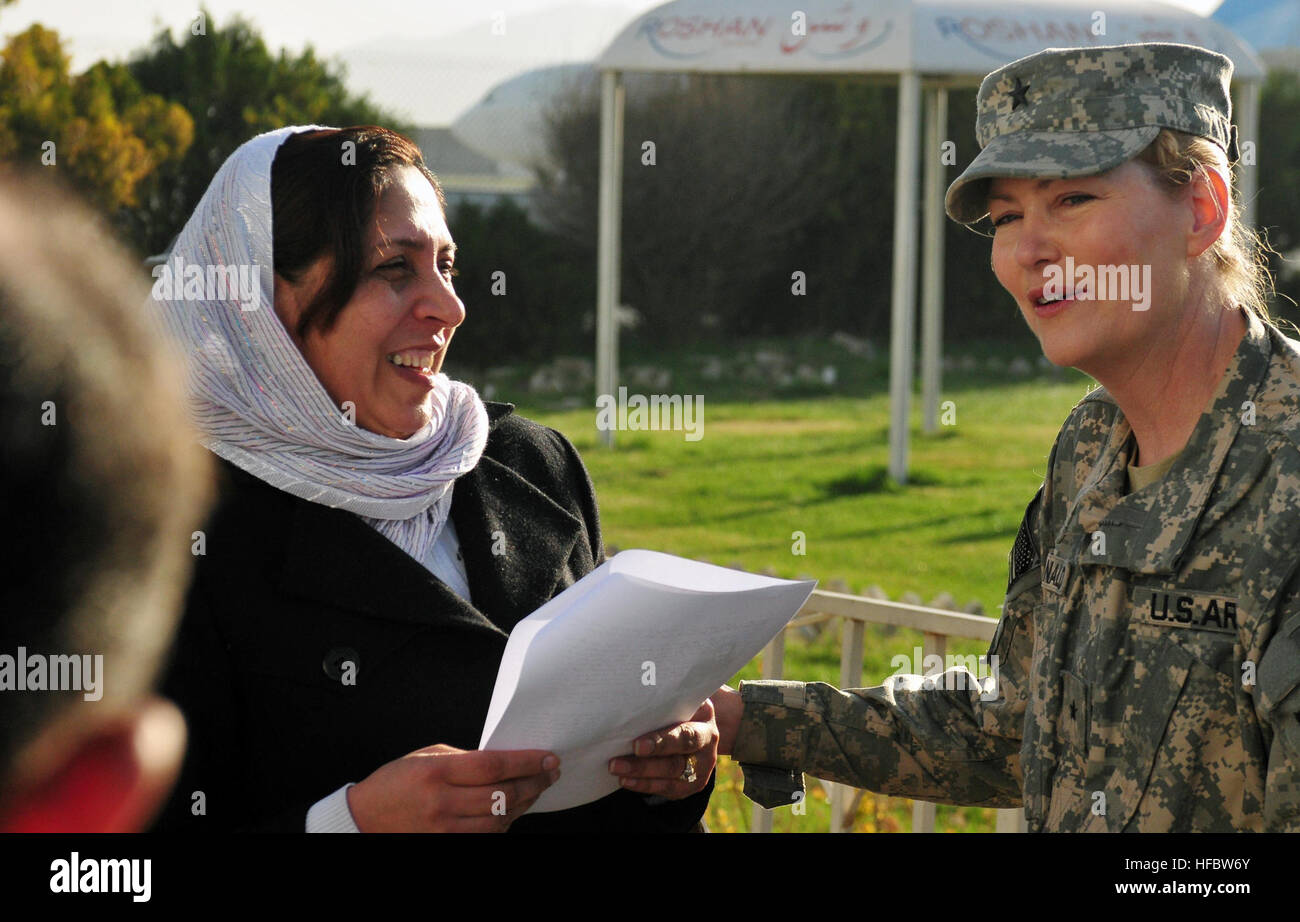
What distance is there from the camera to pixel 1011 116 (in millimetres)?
2283

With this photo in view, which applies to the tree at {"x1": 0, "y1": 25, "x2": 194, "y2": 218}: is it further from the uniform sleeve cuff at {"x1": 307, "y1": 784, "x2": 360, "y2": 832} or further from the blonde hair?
the blonde hair

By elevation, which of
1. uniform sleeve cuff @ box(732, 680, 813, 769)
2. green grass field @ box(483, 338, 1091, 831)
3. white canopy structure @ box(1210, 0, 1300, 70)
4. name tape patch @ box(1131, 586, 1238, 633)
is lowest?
green grass field @ box(483, 338, 1091, 831)

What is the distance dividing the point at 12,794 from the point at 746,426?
A: 12.6 meters

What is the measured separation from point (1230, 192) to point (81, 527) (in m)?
1.68

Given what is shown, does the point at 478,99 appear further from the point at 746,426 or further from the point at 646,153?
the point at 746,426

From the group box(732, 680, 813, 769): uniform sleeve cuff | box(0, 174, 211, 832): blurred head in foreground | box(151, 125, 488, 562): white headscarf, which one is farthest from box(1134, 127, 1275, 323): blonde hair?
box(0, 174, 211, 832): blurred head in foreground

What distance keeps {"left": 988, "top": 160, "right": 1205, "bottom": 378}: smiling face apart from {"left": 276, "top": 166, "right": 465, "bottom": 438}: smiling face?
3.44 feet

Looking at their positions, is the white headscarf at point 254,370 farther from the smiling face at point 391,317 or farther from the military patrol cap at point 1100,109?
the military patrol cap at point 1100,109

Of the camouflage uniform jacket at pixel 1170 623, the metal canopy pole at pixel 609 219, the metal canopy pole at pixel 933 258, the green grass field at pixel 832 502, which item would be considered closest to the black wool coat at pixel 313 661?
the camouflage uniform jacket at pixel 1170 623

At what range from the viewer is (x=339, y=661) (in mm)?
2295

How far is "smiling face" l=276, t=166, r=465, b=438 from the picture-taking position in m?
2.47

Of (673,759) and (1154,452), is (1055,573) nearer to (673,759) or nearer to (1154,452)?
(1154,452)

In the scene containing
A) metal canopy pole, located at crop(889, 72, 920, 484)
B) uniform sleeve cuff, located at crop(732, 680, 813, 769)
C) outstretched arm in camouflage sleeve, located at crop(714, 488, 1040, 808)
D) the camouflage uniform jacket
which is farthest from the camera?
metal canopy pole, located at crop(889, 72, 920, 484)

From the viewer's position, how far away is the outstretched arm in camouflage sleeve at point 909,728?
2.51 metres
